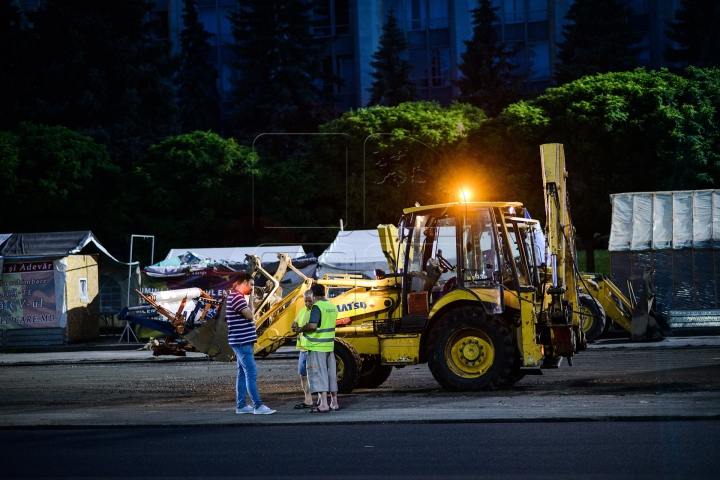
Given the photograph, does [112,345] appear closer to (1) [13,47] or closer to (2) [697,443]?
(2) [697,443]

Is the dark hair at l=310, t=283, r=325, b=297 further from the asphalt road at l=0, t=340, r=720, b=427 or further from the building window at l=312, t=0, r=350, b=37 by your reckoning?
the building window at l=312, t=0, r=350, b=37

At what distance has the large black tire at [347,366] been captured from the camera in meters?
14.6

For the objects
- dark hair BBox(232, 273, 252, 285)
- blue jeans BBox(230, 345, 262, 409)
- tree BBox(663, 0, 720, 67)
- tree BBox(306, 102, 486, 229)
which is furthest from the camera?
tree BBox(663, 0, 720, 67)

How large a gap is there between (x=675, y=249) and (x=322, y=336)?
17.0 m

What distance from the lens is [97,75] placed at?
176 feet

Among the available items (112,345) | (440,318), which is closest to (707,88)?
(112,345)

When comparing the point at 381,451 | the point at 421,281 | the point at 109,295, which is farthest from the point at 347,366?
the point at 109,295

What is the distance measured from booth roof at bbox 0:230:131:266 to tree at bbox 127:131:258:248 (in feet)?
32.9

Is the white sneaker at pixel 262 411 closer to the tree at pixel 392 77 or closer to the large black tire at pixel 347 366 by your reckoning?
the large black tire at pixel 347 366

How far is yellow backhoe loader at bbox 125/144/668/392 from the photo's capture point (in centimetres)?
1416

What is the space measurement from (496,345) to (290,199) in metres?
28.8

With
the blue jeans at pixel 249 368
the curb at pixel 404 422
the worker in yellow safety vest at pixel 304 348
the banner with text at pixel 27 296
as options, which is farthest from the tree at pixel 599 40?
the curb at pixel 404 422

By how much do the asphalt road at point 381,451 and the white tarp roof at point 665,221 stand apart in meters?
17.2

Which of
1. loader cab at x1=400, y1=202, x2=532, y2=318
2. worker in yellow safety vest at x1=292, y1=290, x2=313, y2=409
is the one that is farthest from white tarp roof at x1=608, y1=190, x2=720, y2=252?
worker in yellow safety vest at x1=292, y1=290, x2=313, y2=409
